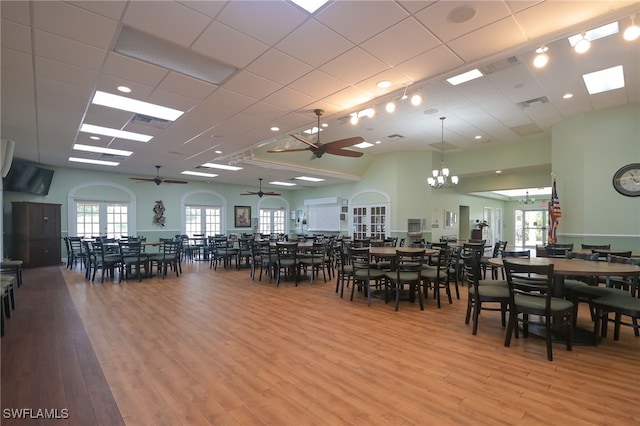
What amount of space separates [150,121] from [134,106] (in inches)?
31.0

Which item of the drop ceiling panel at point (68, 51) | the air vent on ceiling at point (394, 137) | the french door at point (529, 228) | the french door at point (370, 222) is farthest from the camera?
the french door at point (529, 228)

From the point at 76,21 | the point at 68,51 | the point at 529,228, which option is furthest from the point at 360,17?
the point at 529,228

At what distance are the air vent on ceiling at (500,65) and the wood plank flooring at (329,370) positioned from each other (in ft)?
12.0

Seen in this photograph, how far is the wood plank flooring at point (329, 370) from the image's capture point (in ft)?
6.89

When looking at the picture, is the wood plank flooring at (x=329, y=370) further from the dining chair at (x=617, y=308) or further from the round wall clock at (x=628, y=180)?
the round wall clock at (x=628, y=180)

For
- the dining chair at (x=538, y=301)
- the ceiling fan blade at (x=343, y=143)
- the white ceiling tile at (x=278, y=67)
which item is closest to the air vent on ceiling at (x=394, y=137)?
the ceiling fan blade at (x=343, y=143)

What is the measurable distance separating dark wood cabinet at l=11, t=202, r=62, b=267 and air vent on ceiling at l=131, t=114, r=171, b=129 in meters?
6.40

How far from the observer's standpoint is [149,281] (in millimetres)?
6930

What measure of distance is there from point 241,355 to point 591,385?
3069 millimetres

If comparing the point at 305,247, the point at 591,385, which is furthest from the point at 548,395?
the point at 305,247

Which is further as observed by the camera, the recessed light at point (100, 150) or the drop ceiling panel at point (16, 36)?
the recessed light at point (100, 150)

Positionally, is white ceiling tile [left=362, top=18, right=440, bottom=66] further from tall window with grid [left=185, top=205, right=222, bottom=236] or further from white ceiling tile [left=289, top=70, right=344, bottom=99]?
tall window with grid [left=185, top=205, right=222, bottom=236]

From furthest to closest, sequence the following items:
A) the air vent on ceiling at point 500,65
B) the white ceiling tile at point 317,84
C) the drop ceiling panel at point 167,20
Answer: the air vent on ceiling at point 500,65, the white ceiling tile at point 317,84, the drop ceiling panel at point 167,20

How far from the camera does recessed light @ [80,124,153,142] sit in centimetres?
600
